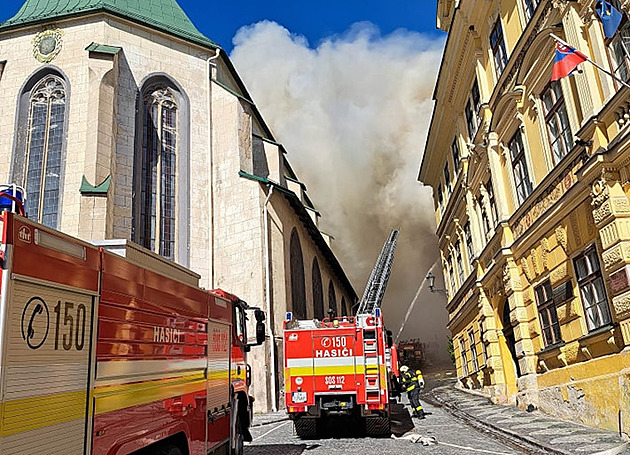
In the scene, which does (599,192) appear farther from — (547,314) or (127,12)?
(127,12)

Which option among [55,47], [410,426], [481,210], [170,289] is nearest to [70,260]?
[170,289]

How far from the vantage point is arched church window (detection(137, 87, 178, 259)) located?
23.7 meters

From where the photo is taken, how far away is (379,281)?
116 feet

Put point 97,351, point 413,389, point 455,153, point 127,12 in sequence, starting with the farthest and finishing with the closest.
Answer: point 127,12
point 455,153
point 413,389
point 97,351

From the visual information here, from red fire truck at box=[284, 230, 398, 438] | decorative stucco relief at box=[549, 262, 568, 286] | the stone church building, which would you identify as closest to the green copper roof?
the stone church building

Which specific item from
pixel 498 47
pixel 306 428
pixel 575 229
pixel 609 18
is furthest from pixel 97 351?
pixel 498 47

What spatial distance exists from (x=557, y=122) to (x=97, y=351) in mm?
11256

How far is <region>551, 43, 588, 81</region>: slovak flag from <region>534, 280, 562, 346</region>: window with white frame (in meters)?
5.64

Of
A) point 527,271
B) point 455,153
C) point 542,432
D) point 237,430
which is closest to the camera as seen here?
point 237,430

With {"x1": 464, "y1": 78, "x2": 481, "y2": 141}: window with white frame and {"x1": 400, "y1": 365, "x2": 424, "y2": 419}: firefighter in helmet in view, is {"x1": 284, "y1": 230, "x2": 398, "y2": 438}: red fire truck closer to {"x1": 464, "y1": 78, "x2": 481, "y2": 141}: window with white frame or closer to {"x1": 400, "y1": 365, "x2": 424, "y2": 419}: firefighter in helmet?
{"x1": 400, "y1": 365, "x2": 424, "y2": 419}: firefighter in helmet

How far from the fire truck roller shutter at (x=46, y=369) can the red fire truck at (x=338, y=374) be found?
8352 millimetres

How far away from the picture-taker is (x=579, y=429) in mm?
10328

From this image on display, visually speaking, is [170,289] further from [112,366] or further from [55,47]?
[55,47]

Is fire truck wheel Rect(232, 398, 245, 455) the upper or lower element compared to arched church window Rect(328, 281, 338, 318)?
lower
